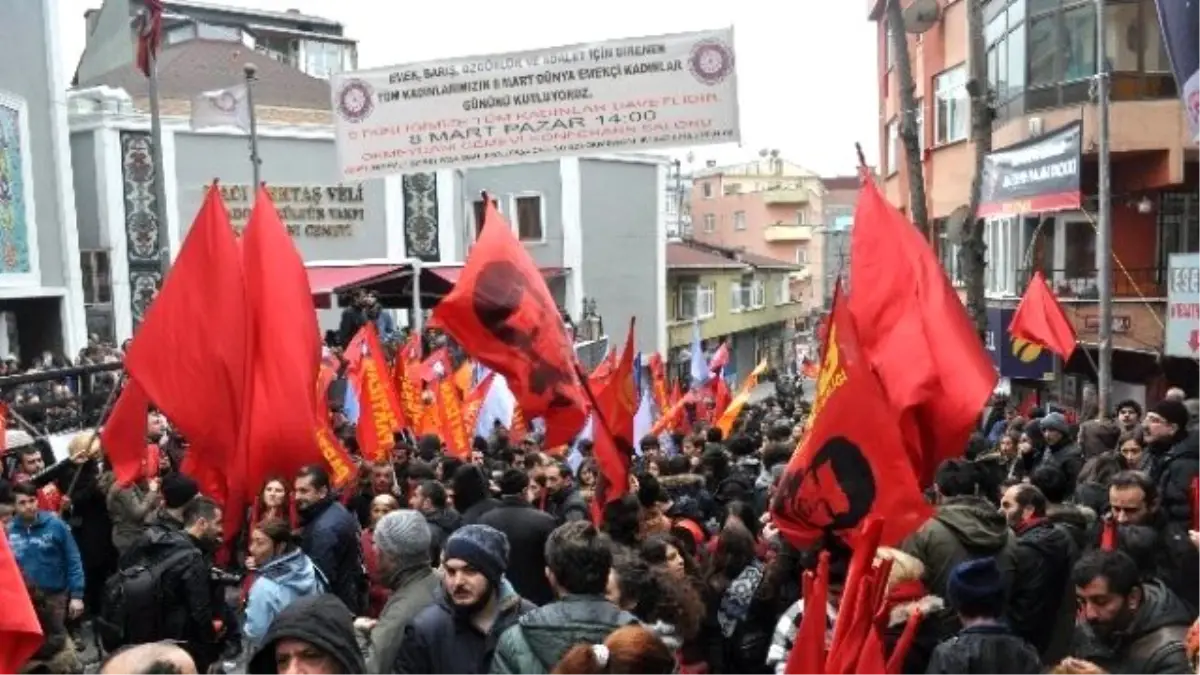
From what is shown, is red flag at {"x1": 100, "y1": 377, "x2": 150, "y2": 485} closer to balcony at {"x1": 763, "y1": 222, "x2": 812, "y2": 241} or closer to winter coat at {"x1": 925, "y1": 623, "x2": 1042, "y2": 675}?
winter coat at {"x1": 925, "y1": 623, "x2": 1042, "y2": 675}

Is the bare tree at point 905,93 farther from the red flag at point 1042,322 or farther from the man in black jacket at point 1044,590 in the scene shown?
the man in black jacket at point 1044,590

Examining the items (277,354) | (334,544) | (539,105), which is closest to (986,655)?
(334,544)

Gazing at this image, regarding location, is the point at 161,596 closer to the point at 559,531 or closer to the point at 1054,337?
the point at 559,531

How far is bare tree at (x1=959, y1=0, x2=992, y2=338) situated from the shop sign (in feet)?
61.5

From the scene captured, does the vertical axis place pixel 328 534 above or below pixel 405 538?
below

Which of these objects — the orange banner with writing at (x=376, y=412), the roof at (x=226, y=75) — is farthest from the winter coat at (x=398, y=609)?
the roof at (x=226, y=75)

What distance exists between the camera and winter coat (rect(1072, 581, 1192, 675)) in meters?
3.70

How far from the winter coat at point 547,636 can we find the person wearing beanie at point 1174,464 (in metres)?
3.26

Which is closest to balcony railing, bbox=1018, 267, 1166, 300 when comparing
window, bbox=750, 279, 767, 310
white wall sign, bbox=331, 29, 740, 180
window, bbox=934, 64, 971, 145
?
window, bbox=934, 64, 971, 145

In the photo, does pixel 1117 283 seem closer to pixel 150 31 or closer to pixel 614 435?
pixel 614 435

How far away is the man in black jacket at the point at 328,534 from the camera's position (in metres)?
5.59

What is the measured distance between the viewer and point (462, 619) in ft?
13.3

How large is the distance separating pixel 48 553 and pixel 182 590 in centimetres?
171

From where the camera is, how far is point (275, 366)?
6367mm
